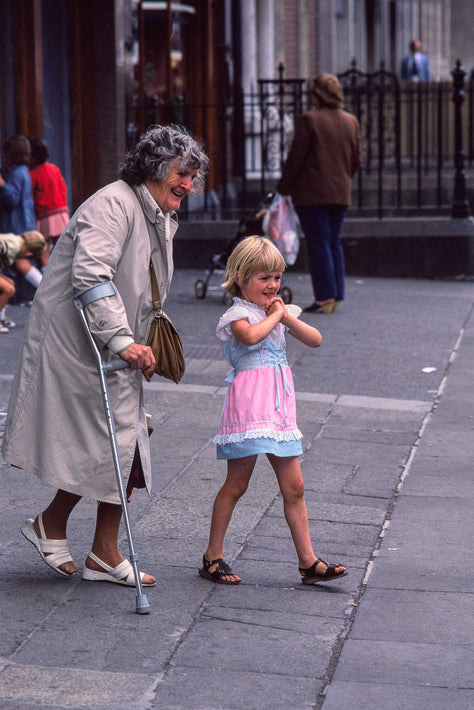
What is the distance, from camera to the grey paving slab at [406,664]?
386 cm

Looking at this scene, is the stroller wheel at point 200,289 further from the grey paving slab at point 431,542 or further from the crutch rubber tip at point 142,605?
the crutch rubber tip at point 142,605

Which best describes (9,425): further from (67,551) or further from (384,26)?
(384,26)

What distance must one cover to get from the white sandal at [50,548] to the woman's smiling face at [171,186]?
1.22 meters

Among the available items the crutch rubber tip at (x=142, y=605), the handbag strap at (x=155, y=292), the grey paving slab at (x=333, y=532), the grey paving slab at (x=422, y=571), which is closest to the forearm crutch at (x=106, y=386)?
the crutch rubber tip at (x=142, y=605)

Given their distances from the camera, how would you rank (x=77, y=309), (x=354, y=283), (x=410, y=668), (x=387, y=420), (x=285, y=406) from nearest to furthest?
(x=410, y=668), (x=77, y=309), (x=285, y=406), (x=387, y=420), (x=354, y=283)

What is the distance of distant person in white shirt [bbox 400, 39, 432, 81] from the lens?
2738 centimetres

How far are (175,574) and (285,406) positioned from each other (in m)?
0.74

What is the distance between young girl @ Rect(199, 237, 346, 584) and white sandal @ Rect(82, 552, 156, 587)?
10.8 inches

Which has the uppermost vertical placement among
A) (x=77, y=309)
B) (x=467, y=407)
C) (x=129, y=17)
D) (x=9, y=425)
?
(x=129, y=17)

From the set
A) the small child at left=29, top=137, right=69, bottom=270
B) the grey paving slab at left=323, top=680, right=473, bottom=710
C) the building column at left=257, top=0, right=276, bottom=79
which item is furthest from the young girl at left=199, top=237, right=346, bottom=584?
the building column at left=257, top=0, right=276, bottom=79

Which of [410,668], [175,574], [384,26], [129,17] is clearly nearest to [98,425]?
[175,574]

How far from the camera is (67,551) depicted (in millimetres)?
4730

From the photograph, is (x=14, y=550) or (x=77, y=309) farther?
(x=14, y=550)

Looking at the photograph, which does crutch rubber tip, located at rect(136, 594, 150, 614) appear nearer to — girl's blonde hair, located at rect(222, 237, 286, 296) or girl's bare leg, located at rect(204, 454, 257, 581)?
girl's bare leg, located at rect(204, 454, 257, 581)
